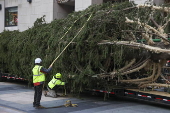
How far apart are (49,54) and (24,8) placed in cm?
1362

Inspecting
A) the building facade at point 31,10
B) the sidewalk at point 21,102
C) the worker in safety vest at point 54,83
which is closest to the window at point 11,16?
the building facade at point 31,10

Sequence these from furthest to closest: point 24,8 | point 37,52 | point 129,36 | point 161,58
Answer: point 24,8
point 37,52
point 129,36
point 161,58

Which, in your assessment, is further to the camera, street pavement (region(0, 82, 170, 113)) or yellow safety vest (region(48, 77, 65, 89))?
yellow safety vest (region(48, 77, 65, 89))

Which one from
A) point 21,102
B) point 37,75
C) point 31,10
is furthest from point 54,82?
point 31,10

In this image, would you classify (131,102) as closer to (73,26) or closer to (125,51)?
(125,51)

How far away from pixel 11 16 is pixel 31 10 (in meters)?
3.87

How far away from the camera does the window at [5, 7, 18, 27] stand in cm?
2526

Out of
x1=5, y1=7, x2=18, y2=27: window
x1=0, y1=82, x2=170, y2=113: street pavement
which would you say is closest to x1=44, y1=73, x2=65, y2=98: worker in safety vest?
x1=0, y1=82, x2=170, y2=113: street pavement

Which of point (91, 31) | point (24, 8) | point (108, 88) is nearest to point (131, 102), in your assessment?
point (108, 88)

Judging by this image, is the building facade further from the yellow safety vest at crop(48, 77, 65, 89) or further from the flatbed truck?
the flatbed truck

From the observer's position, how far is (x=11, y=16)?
2583cm

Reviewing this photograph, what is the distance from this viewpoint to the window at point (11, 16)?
2526 cm

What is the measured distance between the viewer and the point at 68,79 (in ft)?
34.7

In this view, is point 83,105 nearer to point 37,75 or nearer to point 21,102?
point 37,75
